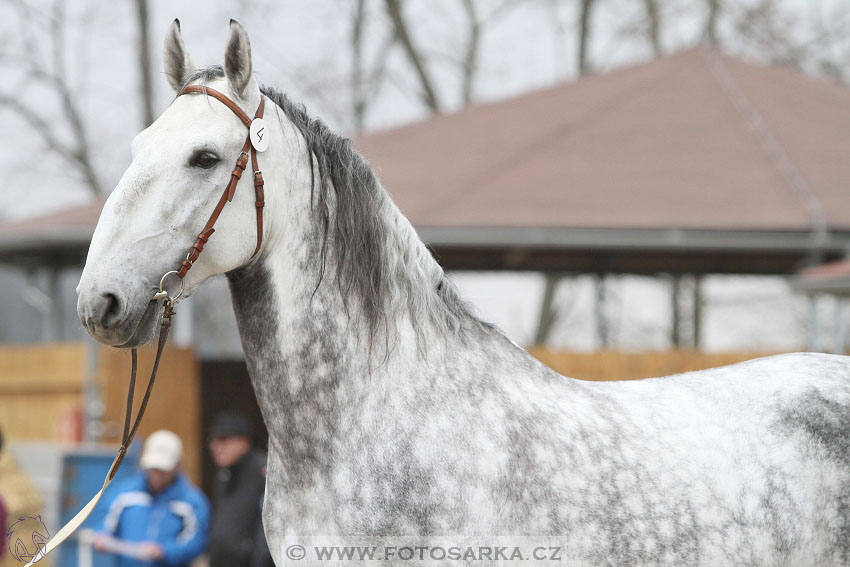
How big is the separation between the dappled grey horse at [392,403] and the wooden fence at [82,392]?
21.0 ft

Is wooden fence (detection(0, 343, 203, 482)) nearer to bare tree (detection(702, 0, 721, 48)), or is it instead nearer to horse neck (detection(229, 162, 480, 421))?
horse neck (detection(229, 162, 480, 421))

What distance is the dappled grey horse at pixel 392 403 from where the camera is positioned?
93.4 inches

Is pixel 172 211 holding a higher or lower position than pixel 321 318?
higher

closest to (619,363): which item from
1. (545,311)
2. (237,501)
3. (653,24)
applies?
(237,501)

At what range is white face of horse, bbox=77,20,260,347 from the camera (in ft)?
7.49

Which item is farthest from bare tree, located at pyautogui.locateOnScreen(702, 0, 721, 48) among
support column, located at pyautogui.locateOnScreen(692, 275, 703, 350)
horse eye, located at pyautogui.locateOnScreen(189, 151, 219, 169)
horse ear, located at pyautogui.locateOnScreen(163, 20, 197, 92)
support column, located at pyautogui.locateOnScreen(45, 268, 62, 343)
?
horse eye, located at pyautogui.locateOnScreen(189, 151, 219, 169)

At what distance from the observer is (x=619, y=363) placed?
27.6 ft

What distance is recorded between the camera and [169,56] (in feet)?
8.82

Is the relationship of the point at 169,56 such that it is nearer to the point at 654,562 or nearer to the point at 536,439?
the point at 536,439

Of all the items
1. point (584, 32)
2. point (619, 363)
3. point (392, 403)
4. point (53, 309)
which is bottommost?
point (392, 403)

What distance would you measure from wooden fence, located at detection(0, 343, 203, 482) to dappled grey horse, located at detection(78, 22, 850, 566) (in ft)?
21.0

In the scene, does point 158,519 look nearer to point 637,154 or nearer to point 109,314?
point 109,314

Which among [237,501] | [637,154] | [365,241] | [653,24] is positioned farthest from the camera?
[653,24]

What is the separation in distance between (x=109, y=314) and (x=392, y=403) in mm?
741
